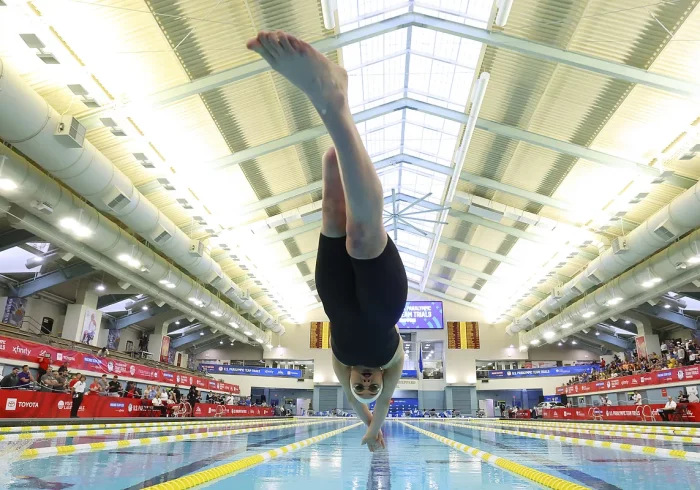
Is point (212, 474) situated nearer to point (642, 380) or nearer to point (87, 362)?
point (87, 362)

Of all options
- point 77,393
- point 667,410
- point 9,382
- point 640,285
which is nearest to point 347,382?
point 9,382

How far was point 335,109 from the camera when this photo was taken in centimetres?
194

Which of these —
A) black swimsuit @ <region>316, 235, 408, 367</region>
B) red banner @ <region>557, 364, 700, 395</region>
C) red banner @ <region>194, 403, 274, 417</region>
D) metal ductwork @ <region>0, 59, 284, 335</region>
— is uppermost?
metal ductwork @ <region>0, 59, 284, 335</region>

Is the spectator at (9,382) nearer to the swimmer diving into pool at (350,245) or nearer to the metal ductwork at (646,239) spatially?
the swimmer diving into pool at (350,245)

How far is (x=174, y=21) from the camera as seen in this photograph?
9.52 metres

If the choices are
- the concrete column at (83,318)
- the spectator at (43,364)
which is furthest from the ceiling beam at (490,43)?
the concrete column at (83,318)

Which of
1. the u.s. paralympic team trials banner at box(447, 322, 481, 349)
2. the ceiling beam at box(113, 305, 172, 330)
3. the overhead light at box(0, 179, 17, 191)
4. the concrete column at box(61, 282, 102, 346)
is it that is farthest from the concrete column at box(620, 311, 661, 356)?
the overhead light at box(0, 179, 17, 191)

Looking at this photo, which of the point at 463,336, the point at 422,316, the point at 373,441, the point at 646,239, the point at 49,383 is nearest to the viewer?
the point at 373,441

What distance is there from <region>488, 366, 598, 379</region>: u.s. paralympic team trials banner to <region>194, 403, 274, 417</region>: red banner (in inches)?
663

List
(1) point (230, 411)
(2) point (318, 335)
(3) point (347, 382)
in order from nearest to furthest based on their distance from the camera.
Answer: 1. (3) point (347, 382)
2. (1) point (230, 411)
3. (2) point (318, 335)

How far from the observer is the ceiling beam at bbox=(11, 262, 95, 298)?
19.2 m

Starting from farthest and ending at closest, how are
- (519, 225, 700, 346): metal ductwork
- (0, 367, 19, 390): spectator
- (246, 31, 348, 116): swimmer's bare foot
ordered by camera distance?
(519, 225, 700, 346): metal ductwork, (0, 367, 19, 390): spectator, (246, 31, 348, 116): swimmer's bare foot

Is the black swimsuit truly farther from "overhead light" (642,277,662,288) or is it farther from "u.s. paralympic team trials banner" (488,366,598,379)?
"u.s. paralympic team trials banner" (488,366,598,379)

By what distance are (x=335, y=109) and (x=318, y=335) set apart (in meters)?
36.3
